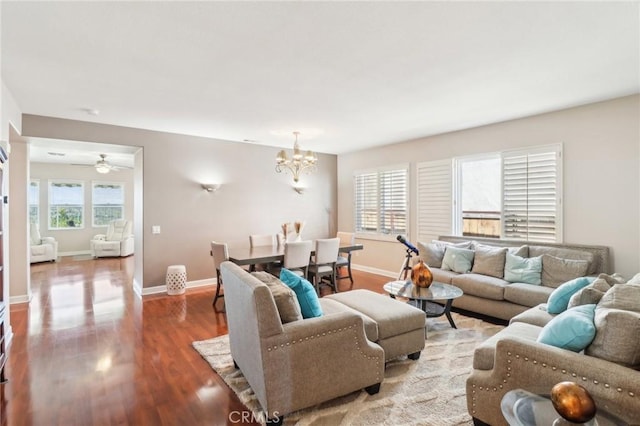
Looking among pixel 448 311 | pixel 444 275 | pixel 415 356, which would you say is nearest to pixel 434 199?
pixel 444 275

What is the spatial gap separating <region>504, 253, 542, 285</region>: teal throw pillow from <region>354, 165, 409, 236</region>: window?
226 cm

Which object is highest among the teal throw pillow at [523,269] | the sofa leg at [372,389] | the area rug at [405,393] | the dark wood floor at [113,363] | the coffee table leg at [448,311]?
the teal throw pillow at [523,269]

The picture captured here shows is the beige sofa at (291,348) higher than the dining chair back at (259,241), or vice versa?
the dining chair back at (259,241)

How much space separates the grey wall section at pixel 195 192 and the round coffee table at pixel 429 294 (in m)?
3.47

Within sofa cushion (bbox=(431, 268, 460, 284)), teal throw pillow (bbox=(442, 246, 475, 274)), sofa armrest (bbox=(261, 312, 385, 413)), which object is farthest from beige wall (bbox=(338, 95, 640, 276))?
sofa armrest (bbox=(261, 312, 385, 413))

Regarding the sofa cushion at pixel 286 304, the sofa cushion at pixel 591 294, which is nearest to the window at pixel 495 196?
the sofa cushion at pixel 591 294

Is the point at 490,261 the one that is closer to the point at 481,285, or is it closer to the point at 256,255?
the point at 481,285

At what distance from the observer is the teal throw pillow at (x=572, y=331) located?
1725 millimetres

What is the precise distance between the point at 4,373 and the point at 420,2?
422cm

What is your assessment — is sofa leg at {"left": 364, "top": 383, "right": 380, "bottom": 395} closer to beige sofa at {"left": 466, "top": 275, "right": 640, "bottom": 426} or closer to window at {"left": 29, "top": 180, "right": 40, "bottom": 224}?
beige sofa at {"left": 466, "top": 275, "right": 640, "bottom": 426}

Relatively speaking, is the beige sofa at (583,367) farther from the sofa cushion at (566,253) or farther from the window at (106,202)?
the window at (106,202)

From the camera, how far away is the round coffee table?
10.9 ft

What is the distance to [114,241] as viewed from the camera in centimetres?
900

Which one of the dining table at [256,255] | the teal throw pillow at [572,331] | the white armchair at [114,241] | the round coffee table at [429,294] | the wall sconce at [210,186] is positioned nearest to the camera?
the teal throw pillow at [572,331]
